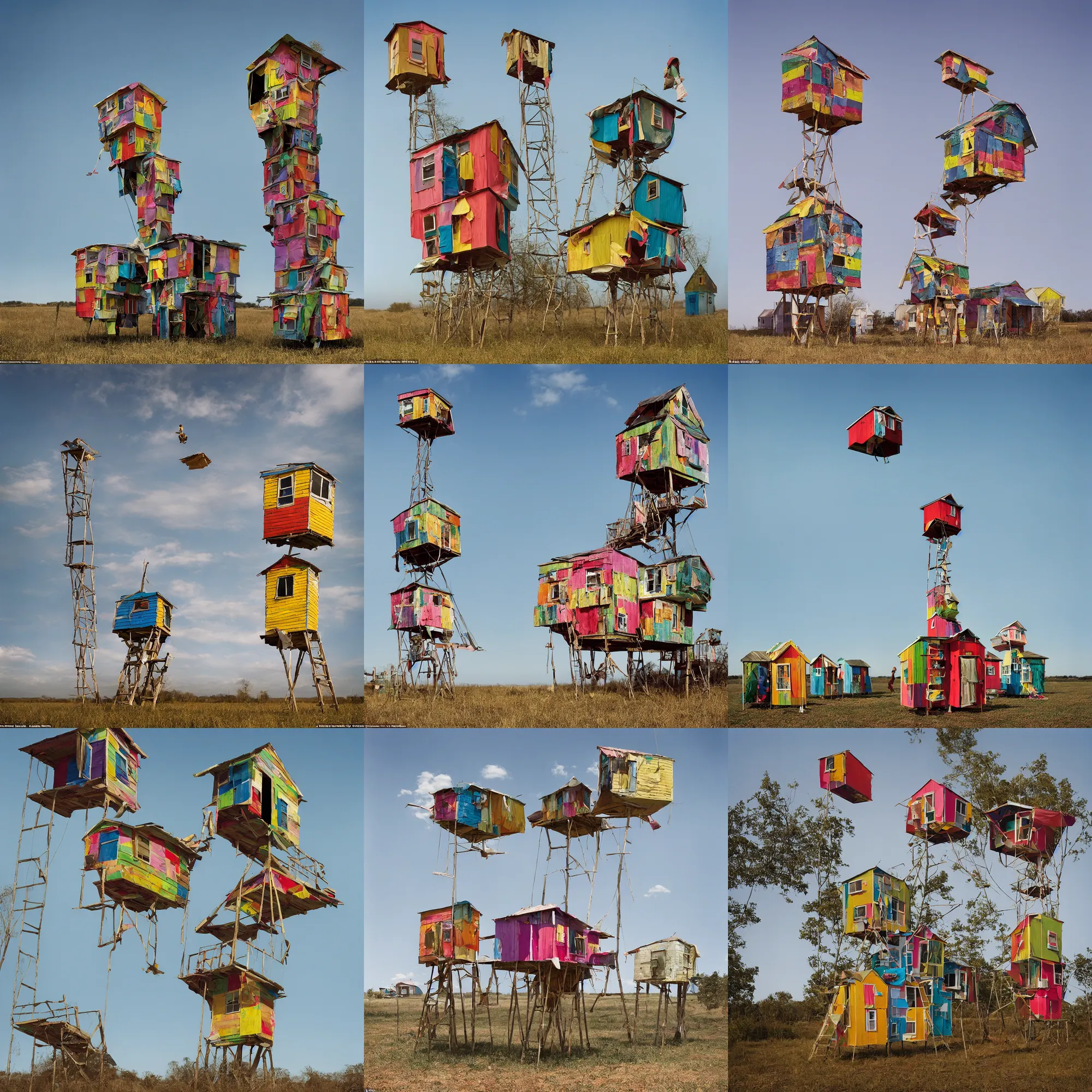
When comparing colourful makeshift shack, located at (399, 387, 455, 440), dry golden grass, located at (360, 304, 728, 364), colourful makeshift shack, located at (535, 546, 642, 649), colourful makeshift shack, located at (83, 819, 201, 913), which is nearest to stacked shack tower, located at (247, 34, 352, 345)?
dry golden grass, located at (360, 304, 728, 364)

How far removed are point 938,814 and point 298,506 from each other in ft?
56.8

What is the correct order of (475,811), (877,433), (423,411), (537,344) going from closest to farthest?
(475,811) < (877,433) < (423,411) < (537,344)

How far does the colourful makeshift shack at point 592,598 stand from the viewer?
30.5m

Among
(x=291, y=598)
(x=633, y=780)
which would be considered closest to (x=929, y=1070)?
(x=633, y=780)

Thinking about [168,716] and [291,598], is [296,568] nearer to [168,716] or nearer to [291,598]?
[291,598]

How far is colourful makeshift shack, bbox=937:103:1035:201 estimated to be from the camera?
32.4 m

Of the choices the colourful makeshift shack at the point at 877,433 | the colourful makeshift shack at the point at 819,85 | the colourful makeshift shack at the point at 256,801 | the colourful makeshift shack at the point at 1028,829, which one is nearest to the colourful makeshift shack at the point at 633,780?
the colourful makeshift shack at the point at 256,801

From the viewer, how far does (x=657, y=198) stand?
3167 centimetres

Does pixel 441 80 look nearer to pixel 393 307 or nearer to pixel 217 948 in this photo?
pixel 393 307

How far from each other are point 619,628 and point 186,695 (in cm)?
1087

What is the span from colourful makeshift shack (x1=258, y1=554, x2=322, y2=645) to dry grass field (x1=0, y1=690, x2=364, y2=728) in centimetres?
185

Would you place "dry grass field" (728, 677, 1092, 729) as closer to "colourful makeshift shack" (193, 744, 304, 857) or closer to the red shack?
the red shack

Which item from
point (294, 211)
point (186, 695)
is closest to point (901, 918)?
point (186, 695)

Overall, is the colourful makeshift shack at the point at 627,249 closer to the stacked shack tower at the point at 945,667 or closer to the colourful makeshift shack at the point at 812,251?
the colourful makeshift shack at the point at 812,251
